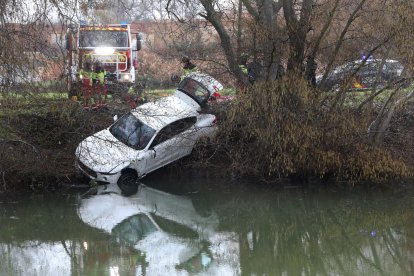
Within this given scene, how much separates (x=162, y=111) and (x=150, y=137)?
77 cm

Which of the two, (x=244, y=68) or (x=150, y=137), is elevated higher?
(x=244, y=68)

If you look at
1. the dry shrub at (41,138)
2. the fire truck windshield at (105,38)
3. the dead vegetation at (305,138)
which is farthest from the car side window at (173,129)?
the fire truck windshield at (105,38)

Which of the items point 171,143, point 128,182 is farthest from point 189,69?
point 128,182

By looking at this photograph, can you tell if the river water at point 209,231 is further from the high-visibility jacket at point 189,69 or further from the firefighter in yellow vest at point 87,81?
the high-visibility jacket at point 189,69

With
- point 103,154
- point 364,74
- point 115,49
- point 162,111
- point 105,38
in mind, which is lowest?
point 103,154

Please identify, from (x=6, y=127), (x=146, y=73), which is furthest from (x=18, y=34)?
(x=146, y=73)

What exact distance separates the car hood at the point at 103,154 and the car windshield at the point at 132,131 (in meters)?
0.32

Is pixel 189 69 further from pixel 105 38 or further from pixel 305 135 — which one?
pixel 105 38

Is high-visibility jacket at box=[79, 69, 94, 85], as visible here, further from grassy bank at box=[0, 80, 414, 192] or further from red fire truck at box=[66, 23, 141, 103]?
grassy bank at box=[0, 80, 414, 192]

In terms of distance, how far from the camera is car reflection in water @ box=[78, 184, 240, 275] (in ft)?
31.5

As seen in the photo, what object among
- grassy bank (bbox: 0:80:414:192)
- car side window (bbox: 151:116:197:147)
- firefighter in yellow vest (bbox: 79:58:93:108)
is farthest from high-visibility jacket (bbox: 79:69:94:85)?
car side window (bbox: 151:116:197:147)

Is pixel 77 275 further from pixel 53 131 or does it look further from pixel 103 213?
pixel 53 131

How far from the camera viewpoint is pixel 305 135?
14.4 meters

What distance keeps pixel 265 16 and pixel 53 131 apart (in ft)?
21.2
